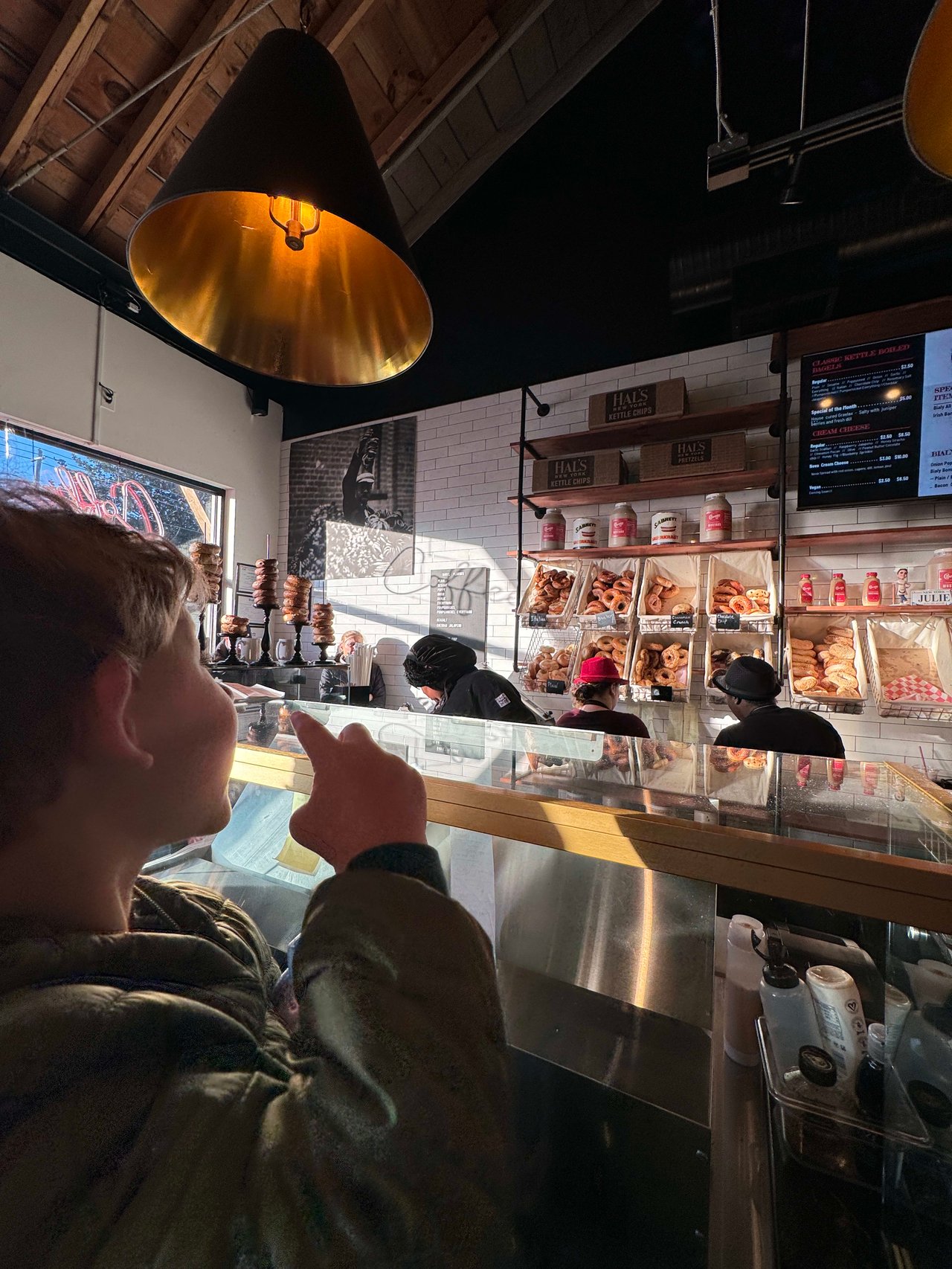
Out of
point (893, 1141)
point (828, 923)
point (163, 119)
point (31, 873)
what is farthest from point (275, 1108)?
point (163, 119)

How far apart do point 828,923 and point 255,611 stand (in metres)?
5.07

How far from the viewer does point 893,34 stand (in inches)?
121

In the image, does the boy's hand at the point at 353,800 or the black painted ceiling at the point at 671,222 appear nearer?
the boy's hand at the point at 353,800

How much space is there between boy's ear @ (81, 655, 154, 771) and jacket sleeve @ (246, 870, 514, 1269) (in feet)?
0.67

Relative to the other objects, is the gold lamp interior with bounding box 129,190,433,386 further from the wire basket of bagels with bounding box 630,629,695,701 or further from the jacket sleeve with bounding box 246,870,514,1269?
the wire basket of bagels with bounding box 630,629,695,701

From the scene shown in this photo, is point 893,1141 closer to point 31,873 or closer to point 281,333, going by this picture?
point 31,873

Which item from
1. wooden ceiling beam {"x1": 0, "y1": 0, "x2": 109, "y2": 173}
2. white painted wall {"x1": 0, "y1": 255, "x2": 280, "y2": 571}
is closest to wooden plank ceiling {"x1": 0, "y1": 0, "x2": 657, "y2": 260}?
wooden ceiling beam {"x1": 0, "y1": 0, "x2": 109, "y2": 173}

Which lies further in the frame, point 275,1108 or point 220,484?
point 220,484

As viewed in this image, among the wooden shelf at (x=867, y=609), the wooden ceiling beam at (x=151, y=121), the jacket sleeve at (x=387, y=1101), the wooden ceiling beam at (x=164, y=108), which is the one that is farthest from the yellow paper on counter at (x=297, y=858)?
A: the wooden ceiling beam at (x=151, y=121)

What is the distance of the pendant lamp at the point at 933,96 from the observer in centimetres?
85

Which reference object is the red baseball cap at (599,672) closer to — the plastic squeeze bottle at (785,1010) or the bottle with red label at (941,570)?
the bottle with red label at (941,570)

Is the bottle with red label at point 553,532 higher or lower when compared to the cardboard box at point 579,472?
lower

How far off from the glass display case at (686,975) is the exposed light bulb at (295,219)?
0.94m

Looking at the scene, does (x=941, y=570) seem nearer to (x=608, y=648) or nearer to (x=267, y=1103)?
(x=608, y=648)
